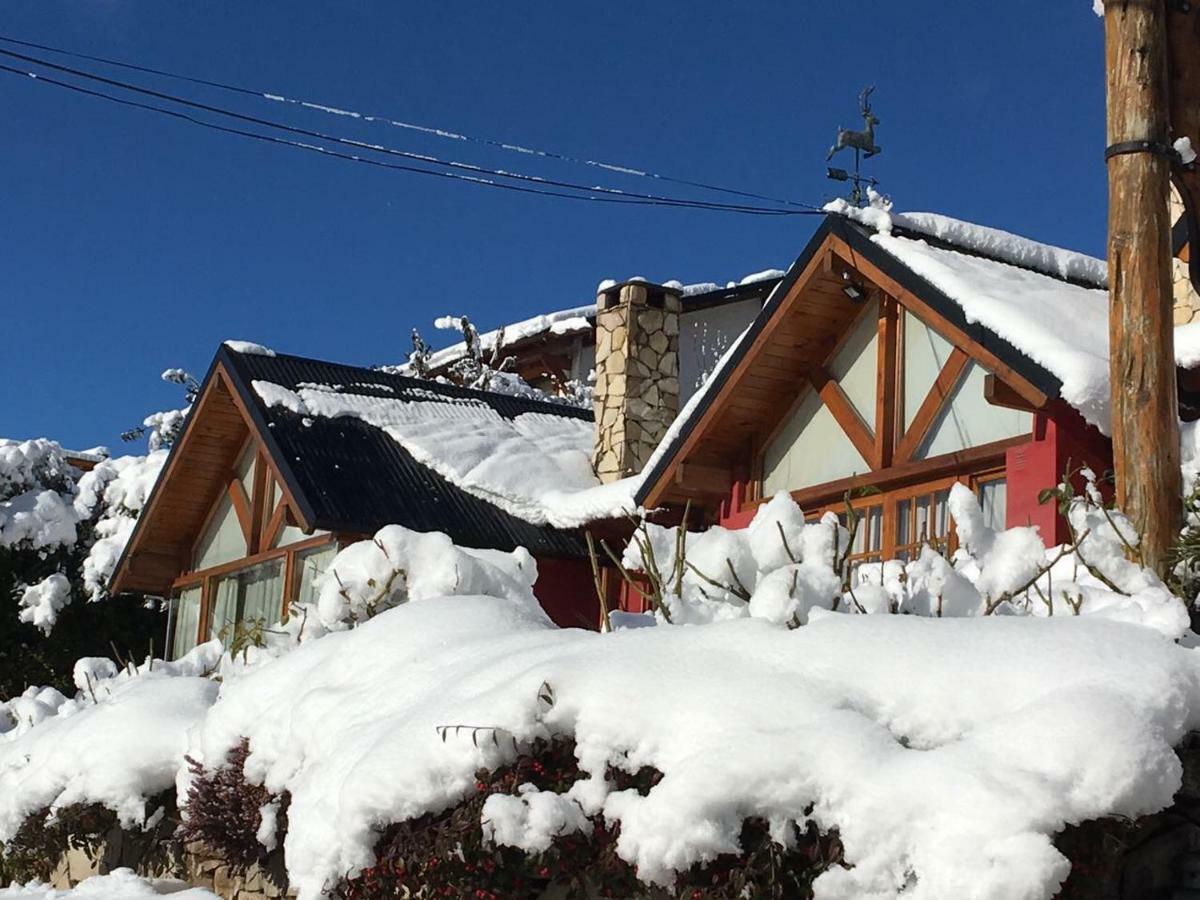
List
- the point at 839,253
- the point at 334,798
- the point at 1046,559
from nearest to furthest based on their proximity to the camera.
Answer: the point at 334,798
the point at 1046,559
the point at 839,253

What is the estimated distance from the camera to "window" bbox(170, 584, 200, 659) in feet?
56.1

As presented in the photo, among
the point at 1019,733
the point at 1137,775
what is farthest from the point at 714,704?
the point at 1137,775

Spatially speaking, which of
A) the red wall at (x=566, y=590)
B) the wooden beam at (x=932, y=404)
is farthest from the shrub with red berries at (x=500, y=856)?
the red wall at (x=566, y=590)

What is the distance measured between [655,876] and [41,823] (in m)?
5.14

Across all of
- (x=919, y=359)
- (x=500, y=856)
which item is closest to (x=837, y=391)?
(x=919, y=359)

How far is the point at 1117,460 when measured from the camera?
6172 millimetres

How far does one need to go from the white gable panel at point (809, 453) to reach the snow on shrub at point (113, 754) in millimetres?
4646

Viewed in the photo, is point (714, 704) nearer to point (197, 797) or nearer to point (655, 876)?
point (655, 876)

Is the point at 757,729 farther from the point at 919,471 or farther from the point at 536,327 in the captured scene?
the point at 536,327

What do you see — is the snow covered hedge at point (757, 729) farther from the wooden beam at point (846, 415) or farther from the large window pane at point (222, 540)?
the large window pane at point (222, 540)

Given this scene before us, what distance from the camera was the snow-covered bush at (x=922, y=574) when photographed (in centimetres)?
549

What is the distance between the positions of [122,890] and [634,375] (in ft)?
25.7

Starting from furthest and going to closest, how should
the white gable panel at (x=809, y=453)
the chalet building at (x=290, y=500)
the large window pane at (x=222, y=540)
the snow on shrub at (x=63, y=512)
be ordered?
Result: the snow on shrub at (x=63, y=512), the large window pane at (x=222, y=540), the chalet building at (x=290, y=500), the white gable panel at (x=809, y=453)

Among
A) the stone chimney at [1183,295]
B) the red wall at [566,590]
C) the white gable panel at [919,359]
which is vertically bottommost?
the red wall at [566,590]
